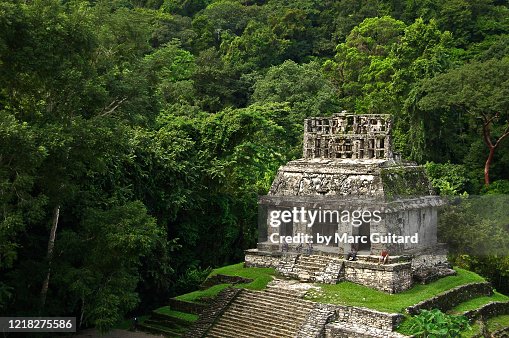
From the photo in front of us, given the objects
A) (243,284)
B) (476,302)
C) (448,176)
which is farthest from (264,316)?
(448,176)

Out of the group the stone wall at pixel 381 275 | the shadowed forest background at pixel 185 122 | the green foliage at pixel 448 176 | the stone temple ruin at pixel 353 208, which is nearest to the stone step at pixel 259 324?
the stone temple ruin at pixel 353 208

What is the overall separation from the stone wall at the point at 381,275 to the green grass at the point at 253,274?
2.48 m

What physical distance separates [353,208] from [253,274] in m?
3.91

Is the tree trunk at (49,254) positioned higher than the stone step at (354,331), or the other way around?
the tree trunk at (49,254)

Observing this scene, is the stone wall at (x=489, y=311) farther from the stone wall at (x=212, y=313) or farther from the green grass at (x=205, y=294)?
the green grass at (x=205, y=294)

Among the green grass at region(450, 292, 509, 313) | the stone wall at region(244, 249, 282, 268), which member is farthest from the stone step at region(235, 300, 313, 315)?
the green grass at region(450, 292, 509, 313)

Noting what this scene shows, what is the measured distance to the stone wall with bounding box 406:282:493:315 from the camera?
55.4ft

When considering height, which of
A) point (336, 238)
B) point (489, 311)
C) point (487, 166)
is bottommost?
point (489, 311)

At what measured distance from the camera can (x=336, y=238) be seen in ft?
65.5

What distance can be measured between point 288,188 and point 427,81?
14.0m

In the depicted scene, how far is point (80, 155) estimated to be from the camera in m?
15.1

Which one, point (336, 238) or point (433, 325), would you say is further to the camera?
point (336, 238)

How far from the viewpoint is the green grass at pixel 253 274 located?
62.9 ft

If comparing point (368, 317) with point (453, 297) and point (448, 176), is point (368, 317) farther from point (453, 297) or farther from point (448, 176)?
point (448, 176)
